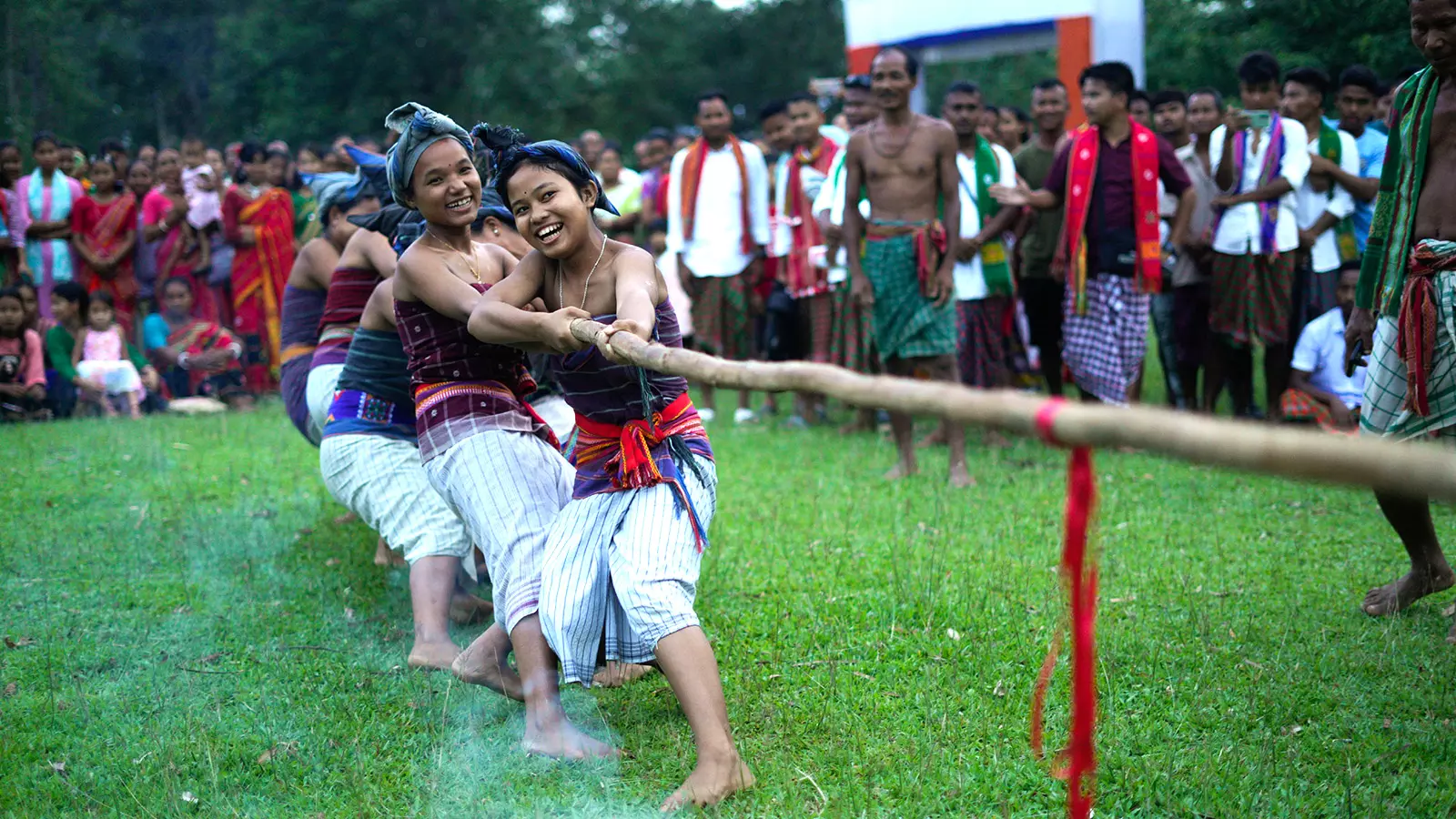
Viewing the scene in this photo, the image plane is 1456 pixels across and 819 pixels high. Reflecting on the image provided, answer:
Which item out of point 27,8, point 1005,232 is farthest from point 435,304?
point 27,8

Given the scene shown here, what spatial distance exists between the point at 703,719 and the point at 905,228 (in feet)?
14.5

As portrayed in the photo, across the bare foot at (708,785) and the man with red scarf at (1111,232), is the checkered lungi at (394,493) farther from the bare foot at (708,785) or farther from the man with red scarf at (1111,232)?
the man with red scarf at (1111,232)

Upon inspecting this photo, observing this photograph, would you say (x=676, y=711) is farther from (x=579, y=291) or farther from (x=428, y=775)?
(x=579, y=291)

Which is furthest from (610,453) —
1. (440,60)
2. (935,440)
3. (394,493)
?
(440,60)

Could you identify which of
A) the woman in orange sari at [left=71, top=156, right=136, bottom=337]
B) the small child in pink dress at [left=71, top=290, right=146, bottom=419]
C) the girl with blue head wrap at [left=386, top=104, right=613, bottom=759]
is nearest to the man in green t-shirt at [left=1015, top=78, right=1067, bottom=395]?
the girl with blue head wrap at [left=386, top=104, right=613, bottom=759]

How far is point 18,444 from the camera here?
8539 mm

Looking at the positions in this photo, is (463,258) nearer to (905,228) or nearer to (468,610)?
(468,610)

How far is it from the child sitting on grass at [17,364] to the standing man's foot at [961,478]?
23.5 feet

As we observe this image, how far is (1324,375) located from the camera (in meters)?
7.84

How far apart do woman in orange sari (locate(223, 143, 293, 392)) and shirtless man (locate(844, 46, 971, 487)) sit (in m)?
6.21

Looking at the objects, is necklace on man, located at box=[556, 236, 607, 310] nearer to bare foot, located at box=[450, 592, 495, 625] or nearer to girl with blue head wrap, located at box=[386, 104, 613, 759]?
girl with blue head wrap, located at box=[386, 104, 613, 759]

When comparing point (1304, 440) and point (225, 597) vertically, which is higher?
point (1304, 440)

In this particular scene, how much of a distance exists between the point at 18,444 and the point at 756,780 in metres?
7.11

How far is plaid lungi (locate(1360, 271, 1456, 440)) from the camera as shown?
13.1 feet
